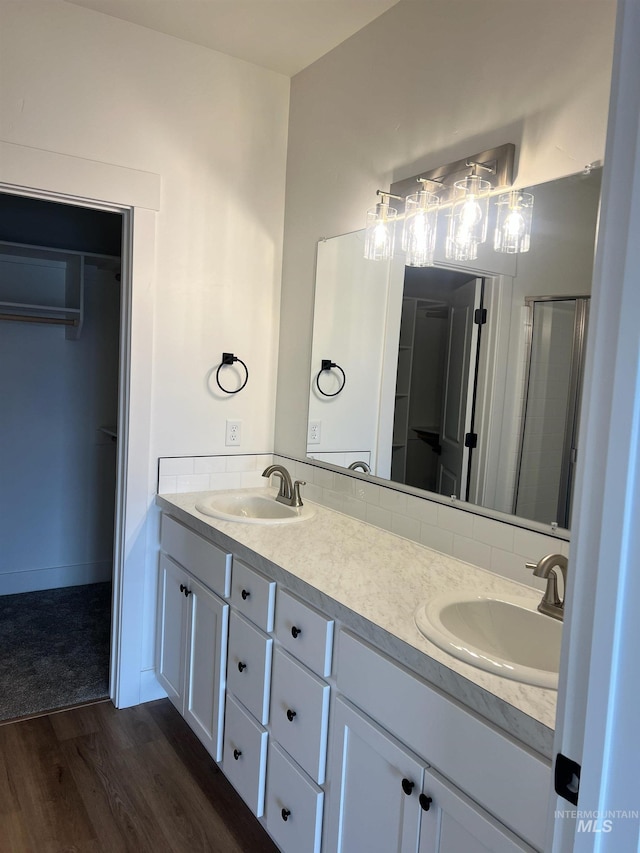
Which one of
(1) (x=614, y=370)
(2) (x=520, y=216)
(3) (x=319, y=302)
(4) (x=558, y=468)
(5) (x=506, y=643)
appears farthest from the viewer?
(3) (x=319, y=302)

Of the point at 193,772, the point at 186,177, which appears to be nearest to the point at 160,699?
the point at 193,772

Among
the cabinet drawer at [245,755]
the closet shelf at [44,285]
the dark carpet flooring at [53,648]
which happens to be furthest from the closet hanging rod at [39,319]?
the cabinet drawer at [245,755]

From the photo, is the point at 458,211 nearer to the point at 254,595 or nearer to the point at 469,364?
the point at 469,364

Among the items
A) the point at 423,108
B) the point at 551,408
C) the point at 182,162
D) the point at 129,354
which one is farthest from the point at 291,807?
the point at 182,162

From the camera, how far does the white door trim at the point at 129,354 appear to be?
234 centimetres

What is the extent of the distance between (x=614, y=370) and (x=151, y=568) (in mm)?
2325

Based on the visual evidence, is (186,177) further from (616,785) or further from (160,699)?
(616,785)

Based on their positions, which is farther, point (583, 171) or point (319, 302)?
point (319, 302)

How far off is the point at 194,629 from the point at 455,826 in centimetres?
131

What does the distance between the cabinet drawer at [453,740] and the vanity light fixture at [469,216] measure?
3.84 ft

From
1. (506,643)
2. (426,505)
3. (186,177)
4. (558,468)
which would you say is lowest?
(506,643)

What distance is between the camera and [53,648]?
310cm

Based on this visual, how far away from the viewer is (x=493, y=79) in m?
1.84

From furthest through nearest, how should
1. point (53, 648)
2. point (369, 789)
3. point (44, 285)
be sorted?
point (44, 285) < point (53, 648) < point (369, 789)
